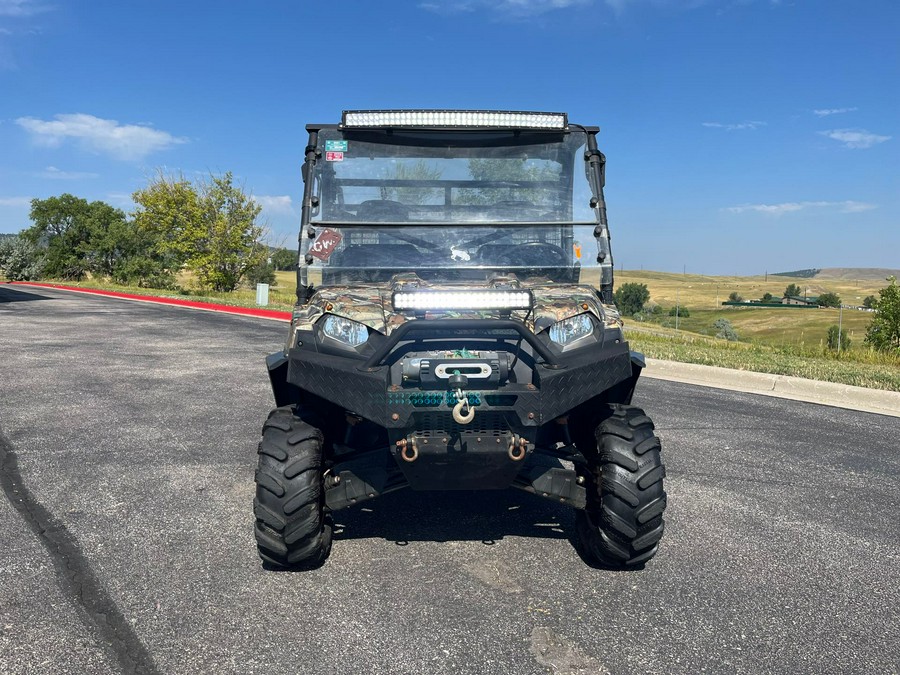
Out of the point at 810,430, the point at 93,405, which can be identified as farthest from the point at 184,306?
the point at 810,430

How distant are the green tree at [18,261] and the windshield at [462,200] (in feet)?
176

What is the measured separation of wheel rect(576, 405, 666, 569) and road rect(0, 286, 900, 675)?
0.19 m

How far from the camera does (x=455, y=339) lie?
126 inches

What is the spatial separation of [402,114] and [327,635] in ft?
9.29

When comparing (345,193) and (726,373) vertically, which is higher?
(345,193)

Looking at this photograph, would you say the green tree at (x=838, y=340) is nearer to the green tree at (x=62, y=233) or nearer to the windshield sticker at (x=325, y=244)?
the windshield sticker at (x=325, y=244)

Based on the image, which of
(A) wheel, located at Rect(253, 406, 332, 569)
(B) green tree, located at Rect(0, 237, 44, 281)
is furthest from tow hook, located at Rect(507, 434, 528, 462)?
(B) green tree, located at Rect(0, 237, 44, 281)

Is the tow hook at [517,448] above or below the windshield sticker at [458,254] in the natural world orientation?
below

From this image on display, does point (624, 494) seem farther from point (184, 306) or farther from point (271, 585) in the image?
point (184, 306)

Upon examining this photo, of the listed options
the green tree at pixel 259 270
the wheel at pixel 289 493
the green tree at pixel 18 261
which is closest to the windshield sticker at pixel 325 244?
the wheel at pixel 289 493

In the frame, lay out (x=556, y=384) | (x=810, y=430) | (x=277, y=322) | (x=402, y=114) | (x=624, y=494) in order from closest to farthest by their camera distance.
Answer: (x=556, y=384), (x=624, y=494), (x=402, y=114), (x=810, y=430), (x=277, y=322)

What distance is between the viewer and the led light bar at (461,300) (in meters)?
3.19

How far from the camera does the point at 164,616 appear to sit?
120 inches

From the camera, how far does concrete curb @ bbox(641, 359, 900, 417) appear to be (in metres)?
8.45
